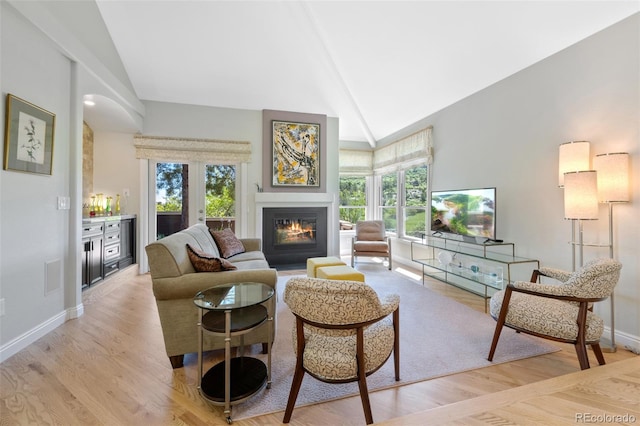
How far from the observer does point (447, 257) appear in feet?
12.9

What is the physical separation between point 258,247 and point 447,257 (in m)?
2.74

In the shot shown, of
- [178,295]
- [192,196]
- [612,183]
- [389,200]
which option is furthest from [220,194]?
[612,183]

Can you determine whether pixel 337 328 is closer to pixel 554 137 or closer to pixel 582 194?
pixel 582 194

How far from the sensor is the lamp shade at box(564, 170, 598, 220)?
90.3 inches

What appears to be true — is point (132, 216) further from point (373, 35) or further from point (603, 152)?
point (603, 152)

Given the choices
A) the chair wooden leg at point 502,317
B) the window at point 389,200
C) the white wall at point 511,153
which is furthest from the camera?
the window at point 389,200

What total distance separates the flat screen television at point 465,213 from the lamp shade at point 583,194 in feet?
3.41

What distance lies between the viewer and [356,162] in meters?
6.50

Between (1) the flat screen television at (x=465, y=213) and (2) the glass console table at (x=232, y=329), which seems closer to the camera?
(2) the glass console table at (x=232, y=329)

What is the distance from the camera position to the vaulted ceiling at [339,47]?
9.22ft

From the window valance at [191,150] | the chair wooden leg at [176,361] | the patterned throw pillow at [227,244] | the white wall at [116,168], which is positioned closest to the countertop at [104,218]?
the white wall at [116,168]

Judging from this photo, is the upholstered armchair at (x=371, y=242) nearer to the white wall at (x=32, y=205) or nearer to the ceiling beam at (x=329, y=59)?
the ceiling beam at (x=329, y=59)

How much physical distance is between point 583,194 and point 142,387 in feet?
11.9

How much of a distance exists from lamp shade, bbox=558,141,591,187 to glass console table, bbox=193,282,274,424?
2.91 m
